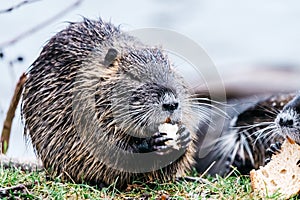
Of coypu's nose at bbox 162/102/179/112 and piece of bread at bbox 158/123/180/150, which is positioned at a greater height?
coypu's nose at bbox 162/102/179/112

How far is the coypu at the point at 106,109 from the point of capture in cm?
259

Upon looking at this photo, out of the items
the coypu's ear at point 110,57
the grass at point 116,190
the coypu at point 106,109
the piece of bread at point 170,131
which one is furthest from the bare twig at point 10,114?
the piece of bread at point 170,131

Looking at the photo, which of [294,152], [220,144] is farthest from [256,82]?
[294,152]

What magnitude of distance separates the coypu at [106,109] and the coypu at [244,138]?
74cm

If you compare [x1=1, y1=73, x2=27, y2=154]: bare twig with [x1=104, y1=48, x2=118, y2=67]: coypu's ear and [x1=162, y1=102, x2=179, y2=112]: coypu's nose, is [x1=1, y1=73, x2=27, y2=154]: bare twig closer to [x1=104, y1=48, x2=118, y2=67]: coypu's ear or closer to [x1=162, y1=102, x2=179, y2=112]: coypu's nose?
[x1=104, y1=48, x2=118, y2=67]: coypu's ear

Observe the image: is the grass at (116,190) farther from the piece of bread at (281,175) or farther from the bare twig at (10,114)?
the bare twig at (10,114)

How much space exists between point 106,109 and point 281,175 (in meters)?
0.72

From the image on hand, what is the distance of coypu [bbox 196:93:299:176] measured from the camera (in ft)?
11.4

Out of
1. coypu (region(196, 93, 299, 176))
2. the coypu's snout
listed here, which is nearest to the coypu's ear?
the coypu's snout

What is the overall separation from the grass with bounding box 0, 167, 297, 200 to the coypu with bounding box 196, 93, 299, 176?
0.65 meters

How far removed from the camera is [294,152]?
2.67m

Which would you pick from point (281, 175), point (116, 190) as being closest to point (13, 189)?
point (116, 190)

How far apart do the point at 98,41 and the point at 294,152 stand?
0.91m

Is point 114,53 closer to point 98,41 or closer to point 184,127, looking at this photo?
point 98,41
